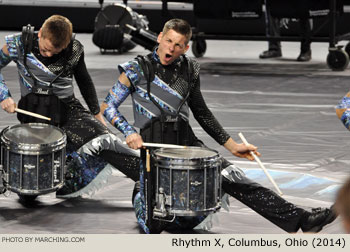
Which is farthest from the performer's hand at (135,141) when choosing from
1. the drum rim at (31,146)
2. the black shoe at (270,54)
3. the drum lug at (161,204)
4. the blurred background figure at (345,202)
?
the black shoe at (270,54)

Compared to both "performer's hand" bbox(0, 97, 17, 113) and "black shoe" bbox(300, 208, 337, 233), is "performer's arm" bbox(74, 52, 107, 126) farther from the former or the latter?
"black shoe" bbox(300, 208, 337, 233)

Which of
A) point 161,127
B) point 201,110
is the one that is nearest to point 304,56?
point 201,110

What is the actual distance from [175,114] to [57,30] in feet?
2.91

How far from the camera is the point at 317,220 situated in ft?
13.6

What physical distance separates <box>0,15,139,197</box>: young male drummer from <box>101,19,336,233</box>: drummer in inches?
16.4

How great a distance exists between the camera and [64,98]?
499 cm

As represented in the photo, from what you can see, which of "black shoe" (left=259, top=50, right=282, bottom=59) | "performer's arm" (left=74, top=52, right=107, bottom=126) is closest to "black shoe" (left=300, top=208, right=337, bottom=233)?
"performer's arm" (left=74, top=52, right=107, bottom=126)

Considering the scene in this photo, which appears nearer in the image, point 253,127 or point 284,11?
point 253,127

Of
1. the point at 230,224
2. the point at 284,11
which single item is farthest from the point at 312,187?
the point at 284,11

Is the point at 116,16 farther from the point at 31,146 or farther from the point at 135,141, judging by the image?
the point at 135,141

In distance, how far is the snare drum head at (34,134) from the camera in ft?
14.6

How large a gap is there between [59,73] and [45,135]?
58 centimetres

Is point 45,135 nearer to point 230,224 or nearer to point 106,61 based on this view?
point 230,224

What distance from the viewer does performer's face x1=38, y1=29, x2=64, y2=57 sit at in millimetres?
4801
